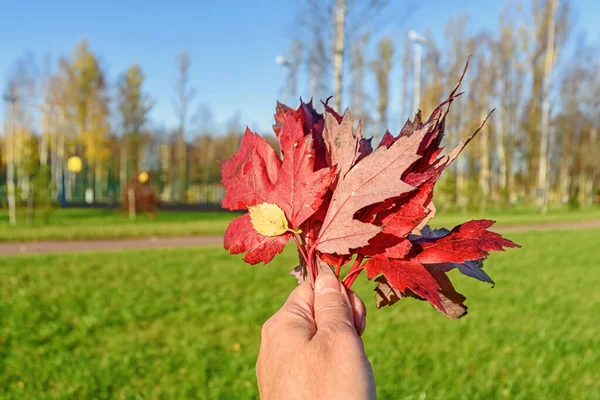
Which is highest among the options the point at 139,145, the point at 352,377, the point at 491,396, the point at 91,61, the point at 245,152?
the point at 91,61

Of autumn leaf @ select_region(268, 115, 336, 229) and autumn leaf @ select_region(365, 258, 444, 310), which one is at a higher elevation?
autumn leaf @ select_region(268, 115, 336, 229)

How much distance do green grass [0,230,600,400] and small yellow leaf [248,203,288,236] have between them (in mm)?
2898

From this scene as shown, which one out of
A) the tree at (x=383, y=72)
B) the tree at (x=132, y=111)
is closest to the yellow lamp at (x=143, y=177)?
the tree at (x=132, y=111)

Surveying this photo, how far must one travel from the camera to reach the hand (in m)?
0.84

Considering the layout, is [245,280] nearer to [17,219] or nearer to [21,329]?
[21,329]

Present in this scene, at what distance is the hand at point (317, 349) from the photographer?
2.76 ft

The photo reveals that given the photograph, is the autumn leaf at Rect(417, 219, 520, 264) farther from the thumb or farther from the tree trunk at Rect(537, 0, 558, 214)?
the tree trunk at Rect(537, 0, 558, 214)

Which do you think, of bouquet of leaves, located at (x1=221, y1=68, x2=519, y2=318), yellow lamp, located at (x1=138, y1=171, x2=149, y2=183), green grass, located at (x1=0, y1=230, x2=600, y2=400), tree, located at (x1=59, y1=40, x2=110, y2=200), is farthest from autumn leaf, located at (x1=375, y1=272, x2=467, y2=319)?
tree, located at (x1=59, y1=40, x2=110, y2=200)

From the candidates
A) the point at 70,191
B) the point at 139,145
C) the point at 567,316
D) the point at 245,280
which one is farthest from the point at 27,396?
the point at 70,191

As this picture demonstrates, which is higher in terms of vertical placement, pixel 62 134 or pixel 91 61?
pixel 91 61

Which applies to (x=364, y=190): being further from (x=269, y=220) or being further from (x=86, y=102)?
(x=86, y=102)

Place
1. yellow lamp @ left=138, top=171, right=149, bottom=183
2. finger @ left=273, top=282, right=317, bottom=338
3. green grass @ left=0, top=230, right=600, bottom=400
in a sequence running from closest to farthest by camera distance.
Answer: finger @ left=273, top=282, right=317, bottom=338 < green grass @ left=0, top=230, right=600, bottom=400 < yellow lamp @ left=138, top=171, right=149, bottom=183

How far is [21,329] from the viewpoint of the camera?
4824 millimetres

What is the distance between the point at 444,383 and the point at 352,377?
3238mm
